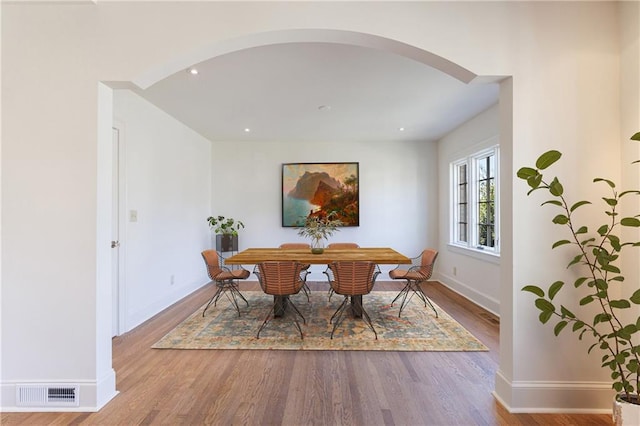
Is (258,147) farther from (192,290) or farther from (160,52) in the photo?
(160,52)

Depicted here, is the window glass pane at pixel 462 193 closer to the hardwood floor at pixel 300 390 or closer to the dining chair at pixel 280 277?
the hardwood floor at pixel 300 390

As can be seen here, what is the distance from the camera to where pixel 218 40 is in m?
2.06

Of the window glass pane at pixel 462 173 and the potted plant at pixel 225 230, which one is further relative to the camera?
the potted plant at pixel 225 230

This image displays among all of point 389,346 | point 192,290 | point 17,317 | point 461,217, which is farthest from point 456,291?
point 17,317

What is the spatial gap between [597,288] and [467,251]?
3.12 metres

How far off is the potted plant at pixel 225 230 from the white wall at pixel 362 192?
157 mm

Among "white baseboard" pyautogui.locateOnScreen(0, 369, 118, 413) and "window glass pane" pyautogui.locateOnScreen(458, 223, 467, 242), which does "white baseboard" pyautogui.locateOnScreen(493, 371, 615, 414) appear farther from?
"window glass pane" pyautogui.locateOnScreen(458, 223, 467, 242)

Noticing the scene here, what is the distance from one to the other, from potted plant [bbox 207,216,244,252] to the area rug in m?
1.52

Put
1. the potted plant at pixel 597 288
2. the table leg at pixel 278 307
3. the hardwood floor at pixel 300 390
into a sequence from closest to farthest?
the potted plant at pixel 597 288 → the hardwood floor at pixel 300 390 → the table leg at pixel 278 307

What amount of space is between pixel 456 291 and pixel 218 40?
509cm

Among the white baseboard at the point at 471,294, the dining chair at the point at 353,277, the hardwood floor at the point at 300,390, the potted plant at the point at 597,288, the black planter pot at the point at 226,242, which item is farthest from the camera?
the black planter pot at the point at 226,242

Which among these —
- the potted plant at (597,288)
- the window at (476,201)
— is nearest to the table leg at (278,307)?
the potted plant at (597,288)

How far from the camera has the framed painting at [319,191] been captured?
6.03 metres

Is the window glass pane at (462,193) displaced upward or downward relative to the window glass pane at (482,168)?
downward
